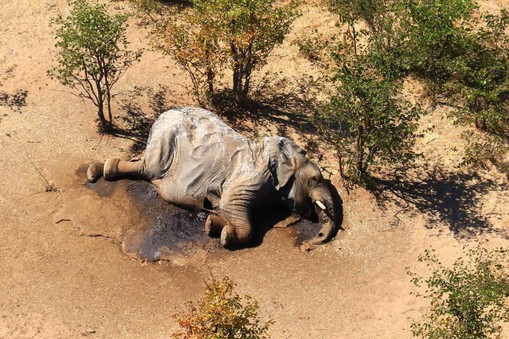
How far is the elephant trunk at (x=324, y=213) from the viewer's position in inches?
812

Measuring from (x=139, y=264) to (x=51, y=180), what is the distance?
5.80 meters

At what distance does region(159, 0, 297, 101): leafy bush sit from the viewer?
2223 centimetres

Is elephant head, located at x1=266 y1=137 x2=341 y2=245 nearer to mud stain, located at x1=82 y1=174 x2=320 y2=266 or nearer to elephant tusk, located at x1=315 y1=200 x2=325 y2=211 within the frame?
elephant tusk, located at x1=315 y1=200 x2=325 y2=211

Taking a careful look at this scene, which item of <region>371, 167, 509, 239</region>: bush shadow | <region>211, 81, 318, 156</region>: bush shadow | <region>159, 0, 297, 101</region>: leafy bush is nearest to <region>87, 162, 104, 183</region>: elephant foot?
<region>159, 0, 297, 101</region>: leafy bush

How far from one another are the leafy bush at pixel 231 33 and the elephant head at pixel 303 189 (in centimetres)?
463

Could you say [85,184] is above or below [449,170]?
below

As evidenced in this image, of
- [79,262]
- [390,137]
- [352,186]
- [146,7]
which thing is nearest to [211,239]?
[79,262]

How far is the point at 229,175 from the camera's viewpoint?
68.4ft

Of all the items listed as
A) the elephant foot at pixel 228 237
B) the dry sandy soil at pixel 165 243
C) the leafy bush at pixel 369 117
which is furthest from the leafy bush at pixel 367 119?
the elephant foot at pixel 228 237

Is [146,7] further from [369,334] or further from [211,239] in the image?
[369,334]

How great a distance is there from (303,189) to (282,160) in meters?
1.41

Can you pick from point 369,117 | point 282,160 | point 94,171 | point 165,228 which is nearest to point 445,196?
point 369,117

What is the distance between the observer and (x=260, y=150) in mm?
21328

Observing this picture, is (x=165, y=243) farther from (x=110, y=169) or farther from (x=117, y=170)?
(x=110, y=169)
